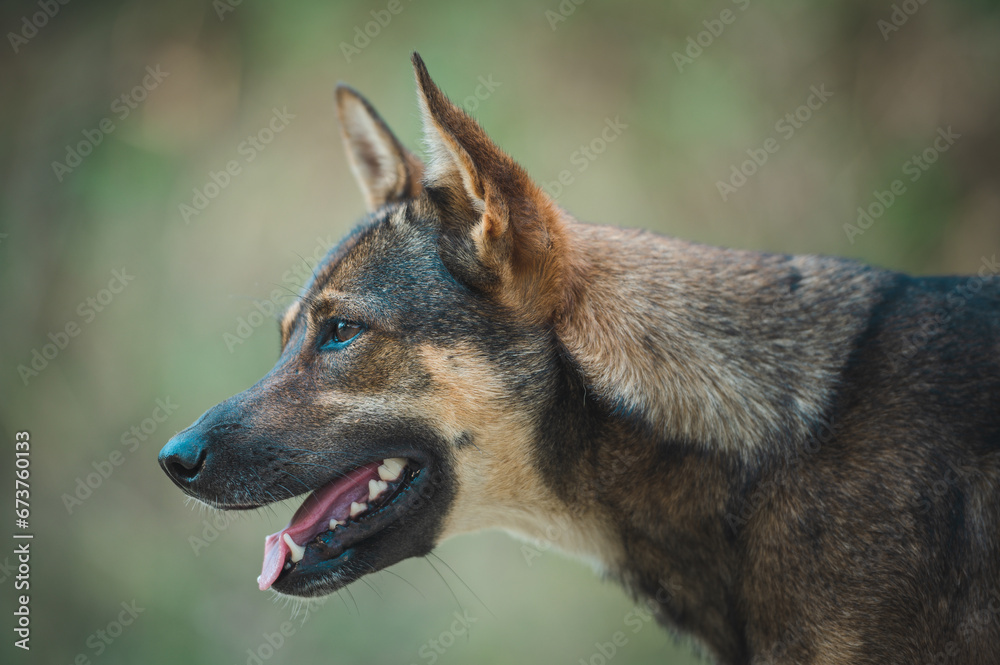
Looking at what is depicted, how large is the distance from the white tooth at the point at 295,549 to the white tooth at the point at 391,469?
424 millimetres

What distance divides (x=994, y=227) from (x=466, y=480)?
527cm

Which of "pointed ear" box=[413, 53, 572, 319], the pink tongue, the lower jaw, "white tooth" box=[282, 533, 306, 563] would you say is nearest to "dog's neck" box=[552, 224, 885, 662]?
"pointed ear" box=[413, 53, 572, 319]

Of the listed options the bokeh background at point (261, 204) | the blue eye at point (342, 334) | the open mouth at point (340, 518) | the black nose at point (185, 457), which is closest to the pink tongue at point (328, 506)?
the open mouth at point (340, 518)

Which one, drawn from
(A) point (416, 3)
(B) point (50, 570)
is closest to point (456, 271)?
(A) point (416, 3)

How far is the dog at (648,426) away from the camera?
262 centimetres

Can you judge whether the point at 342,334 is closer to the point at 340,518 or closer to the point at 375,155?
the point at 340,518

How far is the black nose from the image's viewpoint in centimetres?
296

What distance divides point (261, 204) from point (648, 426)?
5911mm

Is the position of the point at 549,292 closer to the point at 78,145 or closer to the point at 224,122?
the point at 224,122

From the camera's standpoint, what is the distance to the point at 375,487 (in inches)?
124

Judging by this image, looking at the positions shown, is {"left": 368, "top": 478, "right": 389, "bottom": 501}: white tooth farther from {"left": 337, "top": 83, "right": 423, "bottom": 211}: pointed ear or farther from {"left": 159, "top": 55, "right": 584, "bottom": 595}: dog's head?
{"left": 337, "top": 83, "right": 423, "bottom": 211}: pointed ear

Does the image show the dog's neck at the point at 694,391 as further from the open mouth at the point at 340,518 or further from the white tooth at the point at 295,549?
the white tooth at the point at 295,549

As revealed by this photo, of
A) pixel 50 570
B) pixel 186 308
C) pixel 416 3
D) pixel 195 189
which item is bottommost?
pixel 50 570

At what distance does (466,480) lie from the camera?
3.13 meters
